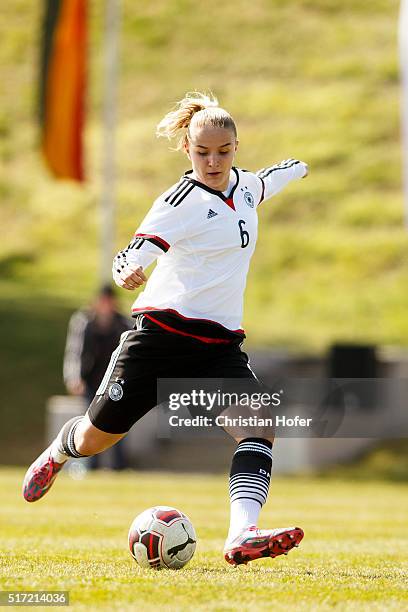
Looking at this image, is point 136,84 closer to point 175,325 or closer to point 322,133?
point 322,133

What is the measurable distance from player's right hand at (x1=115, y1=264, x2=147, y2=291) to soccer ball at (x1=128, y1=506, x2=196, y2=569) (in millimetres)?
1253

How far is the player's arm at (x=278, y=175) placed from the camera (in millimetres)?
7227

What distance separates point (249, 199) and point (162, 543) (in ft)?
6.07

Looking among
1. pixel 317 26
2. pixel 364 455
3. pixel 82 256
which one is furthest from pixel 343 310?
pixel 317 26

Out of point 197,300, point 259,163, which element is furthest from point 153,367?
point 259,163

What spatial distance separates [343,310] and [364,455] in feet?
49.7

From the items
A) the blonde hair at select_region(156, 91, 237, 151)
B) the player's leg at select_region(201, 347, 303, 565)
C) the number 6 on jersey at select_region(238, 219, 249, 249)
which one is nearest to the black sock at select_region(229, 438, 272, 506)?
the player's leg at select_region(201, 347, 303, 565)

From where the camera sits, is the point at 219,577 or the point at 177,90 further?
the point at 177,90

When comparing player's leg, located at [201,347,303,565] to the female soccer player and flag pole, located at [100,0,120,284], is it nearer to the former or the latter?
the female soccer player

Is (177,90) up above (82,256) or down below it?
above

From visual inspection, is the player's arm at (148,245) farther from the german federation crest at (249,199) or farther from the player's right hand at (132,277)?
the german federation crest at (249,199)

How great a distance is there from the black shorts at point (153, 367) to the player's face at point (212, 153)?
83 centimetres

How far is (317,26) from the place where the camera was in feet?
170

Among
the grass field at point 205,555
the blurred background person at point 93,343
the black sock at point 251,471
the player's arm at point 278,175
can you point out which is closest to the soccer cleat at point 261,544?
the grass field at point 205,555
